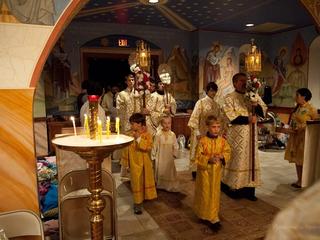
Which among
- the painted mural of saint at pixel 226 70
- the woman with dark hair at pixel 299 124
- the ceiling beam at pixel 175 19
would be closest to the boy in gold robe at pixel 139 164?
the woman with dark hair at pixel 299 124

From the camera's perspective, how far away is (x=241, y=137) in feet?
11.7

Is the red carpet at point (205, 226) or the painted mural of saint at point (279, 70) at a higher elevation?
the painted mural of saint at point (279, 70)

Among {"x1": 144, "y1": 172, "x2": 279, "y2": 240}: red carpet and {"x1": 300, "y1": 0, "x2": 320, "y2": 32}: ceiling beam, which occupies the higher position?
{"x1": 300, "y1": 0, "x2": 320, "y2": 32}: ceiling beam

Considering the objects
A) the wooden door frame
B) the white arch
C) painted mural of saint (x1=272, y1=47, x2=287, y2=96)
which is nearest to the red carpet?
the wooden door frame

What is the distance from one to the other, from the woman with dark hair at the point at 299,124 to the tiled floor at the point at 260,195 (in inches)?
13.3

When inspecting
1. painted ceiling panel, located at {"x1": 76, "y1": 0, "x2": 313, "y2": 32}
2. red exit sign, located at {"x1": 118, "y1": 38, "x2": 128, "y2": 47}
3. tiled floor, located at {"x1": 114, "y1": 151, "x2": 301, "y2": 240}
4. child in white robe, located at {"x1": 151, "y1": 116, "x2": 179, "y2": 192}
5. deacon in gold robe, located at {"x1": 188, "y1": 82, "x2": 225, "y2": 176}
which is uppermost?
painted ceiling panel, located at {"x1": 76, "y1": 0, "x2": 313, "y2": 32}

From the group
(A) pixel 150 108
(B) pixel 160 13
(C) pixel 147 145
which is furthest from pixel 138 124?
(B) pixel 160 13

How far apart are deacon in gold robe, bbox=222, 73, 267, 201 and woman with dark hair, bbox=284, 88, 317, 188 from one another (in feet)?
2.35

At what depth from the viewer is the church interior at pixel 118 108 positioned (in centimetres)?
172

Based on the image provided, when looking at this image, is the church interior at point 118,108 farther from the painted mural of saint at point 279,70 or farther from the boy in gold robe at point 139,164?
the boy in gold robe at point 139,164

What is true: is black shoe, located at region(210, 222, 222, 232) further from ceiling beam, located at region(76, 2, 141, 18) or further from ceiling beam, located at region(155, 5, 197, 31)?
ceiling beam, located at region(155, 5, 197, 31)

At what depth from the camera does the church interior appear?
172 centimetres

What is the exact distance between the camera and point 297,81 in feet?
24.2

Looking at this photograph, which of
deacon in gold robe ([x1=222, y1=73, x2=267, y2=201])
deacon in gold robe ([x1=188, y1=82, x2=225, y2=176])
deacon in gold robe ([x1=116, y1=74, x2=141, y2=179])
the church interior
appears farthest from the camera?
deacon in gold robe ([x1=116, y1=74, x2=141, y2=179])
